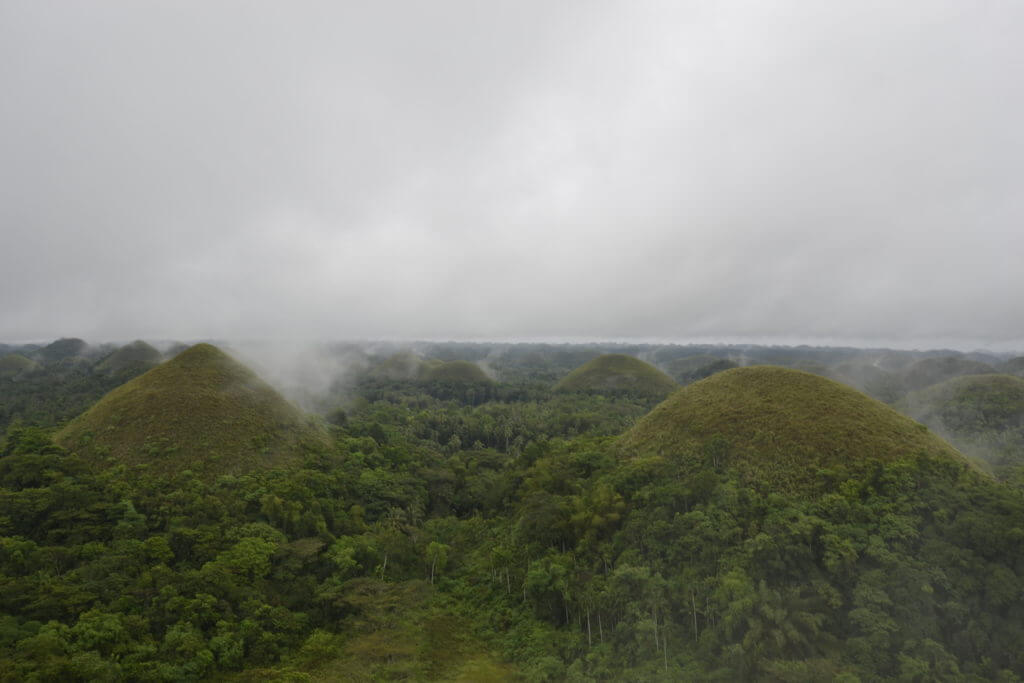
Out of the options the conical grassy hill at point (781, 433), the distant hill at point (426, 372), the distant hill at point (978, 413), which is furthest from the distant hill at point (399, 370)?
the distant hill at point (978, 413)

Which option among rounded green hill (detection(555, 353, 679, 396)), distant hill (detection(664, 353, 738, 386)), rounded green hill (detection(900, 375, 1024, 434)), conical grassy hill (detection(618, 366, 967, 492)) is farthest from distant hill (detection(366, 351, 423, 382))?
rounded green hill (detection(900, 375, 1024, 434))

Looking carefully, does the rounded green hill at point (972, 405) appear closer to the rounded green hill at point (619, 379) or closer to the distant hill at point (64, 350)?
the rounded green hill at point (619, 379)

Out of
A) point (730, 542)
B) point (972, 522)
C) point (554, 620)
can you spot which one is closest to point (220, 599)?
point (554, 620)

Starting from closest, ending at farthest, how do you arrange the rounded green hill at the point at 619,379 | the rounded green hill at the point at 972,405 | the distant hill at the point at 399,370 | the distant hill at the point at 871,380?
the rounded green hill at the point at 972,405
the distant hill at the point at 871,380
the rounded green hill at the point at 619,379
the distant hill at the point at 399,370

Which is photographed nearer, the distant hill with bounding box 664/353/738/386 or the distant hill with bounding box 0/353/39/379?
the distant hill with bounding box 0/353/39/379

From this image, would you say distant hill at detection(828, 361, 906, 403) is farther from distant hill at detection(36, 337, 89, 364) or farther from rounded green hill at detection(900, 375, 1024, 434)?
distant hill at detection(36, 337, 89, 364)
